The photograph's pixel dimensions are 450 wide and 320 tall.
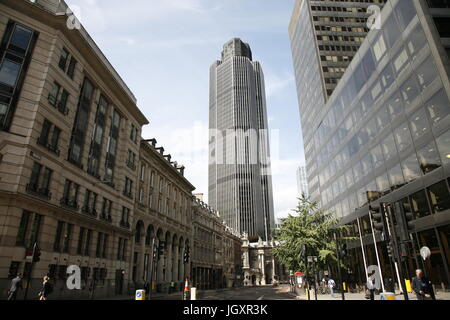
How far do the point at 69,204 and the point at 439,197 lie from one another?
31455 millimetres

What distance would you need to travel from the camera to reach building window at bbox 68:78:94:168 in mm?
28750

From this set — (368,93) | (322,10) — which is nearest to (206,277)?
(368,93)

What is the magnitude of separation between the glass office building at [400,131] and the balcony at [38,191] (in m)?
26.3

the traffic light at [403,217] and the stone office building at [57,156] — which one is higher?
the stone office building at [57,156]

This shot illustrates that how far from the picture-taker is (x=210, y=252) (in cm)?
7525

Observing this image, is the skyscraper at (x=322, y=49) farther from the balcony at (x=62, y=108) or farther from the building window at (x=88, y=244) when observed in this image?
the balcony at (x=62, y=108)

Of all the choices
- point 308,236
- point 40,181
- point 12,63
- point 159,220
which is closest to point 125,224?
point 159,220

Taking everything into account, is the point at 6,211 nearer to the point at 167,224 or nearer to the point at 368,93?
the point at 167,224

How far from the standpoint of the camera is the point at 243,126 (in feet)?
652

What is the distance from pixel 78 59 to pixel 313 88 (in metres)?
43.9

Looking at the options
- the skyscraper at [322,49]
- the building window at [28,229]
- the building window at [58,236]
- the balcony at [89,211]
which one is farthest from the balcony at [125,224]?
the skyscraper at [322,49]

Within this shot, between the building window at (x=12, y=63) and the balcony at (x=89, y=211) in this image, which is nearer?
the building window at (x=12, y=63)

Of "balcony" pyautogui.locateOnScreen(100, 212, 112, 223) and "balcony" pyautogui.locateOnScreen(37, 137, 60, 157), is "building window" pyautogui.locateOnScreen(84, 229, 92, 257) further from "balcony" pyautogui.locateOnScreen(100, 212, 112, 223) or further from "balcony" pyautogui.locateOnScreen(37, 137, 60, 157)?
"balcony" pyautogui.locateOnScreen(37, 137, 60, 157)

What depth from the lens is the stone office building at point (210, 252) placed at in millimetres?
65662
